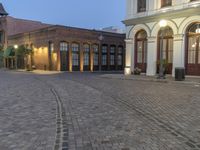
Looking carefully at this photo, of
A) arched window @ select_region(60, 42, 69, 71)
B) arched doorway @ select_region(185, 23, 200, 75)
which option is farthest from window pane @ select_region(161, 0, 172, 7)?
arched window @ select_region(60, 42, 69, 71)

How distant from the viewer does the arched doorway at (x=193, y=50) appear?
63.8 feet

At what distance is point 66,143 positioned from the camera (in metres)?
4.60

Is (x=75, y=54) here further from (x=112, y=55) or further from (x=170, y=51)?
(x=170, y=51)

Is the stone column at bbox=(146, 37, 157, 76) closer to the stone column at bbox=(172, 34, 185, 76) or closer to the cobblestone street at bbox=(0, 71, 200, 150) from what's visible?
the stone column at bbox=(172, 34, 185, 76)

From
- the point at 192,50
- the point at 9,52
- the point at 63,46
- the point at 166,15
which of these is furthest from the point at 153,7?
the point at 9,52

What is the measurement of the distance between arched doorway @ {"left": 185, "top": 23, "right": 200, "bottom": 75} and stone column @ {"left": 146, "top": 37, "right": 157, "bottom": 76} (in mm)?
2872

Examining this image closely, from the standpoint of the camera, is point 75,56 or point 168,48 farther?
point 75,56

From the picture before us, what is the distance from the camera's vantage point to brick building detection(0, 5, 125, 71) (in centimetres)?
3447

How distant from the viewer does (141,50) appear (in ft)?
77.9

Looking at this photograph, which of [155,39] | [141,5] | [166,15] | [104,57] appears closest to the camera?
[166,15]

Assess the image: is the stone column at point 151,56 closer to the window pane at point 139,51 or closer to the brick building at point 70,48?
the window pane at point 139,51

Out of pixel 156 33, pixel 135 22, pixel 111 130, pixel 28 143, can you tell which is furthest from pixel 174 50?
pixel 28 143

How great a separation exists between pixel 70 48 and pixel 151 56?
15.4m

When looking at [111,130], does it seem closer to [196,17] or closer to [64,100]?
[64,100]
